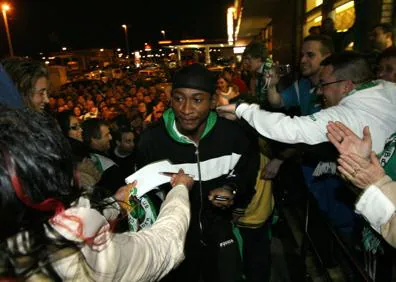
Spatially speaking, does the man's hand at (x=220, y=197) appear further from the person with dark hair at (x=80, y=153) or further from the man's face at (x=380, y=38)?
the man's face at (x=380, y=38)

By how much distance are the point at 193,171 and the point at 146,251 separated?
1560 millimetres

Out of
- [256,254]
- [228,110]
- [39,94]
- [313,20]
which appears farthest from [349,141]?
[313,20]

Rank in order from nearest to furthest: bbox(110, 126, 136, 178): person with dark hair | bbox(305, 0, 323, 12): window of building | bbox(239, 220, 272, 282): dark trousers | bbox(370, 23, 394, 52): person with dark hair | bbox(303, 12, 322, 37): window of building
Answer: bbox(239, 220, 272, 282): dark trousers < bbox(370, 23, 394, 52): person with dark hair < bbox(110, 126, 136, 178): person with dark hair < bbox(303, 12, 322, 37): window of building < bbox(305, 0, 323, 12): window of building

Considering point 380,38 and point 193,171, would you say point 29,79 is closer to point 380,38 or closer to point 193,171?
point 193,171

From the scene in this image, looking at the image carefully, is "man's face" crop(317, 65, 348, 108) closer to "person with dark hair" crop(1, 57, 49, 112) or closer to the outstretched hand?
the outstretched hand

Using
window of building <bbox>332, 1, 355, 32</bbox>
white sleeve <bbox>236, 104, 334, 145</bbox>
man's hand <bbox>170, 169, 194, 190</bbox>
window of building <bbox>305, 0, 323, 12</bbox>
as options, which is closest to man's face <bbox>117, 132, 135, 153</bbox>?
white sleeve <bbox>236, 104, 334, 145</bbox>

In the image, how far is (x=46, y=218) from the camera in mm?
1208

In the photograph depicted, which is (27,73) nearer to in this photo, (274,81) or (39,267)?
(39,267)

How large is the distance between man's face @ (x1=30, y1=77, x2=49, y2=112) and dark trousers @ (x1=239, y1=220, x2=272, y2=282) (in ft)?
7.72

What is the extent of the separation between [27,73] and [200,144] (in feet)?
5.12

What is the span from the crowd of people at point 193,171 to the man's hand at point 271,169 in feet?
0.05

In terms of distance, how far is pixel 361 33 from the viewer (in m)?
6.57

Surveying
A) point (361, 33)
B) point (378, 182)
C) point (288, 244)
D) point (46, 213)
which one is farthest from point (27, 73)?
point (361, 33)

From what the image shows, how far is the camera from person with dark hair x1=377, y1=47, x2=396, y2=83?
372cm
